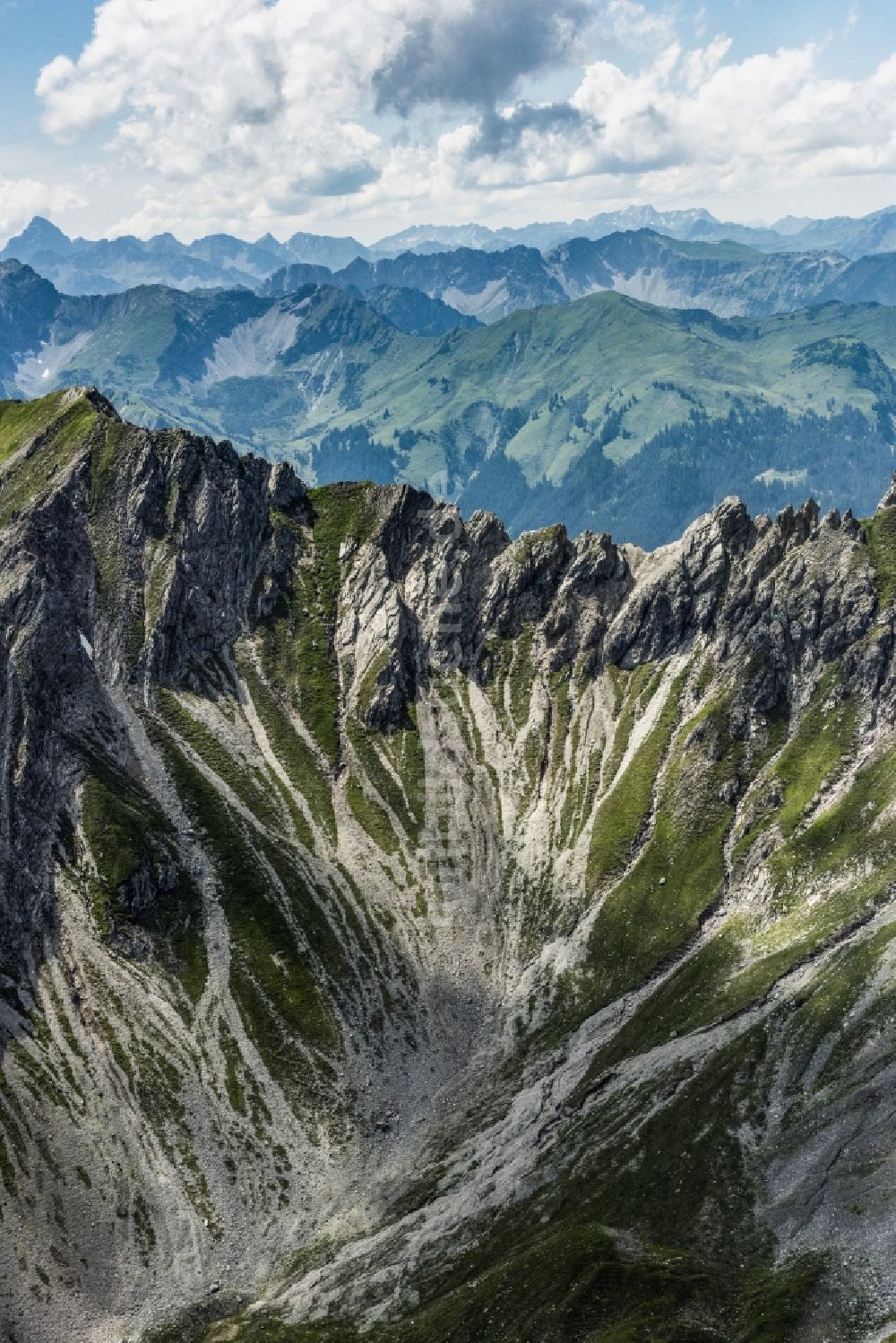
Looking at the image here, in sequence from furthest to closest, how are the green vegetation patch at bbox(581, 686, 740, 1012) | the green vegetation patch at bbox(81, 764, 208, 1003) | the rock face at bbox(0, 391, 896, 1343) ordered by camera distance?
1. the green vegetation patch at bbox(581, 686, 740, 1012)
2. the green vegetation patch at bbox(81, 764, 208, 1003)
3. the rock face at bbox(0, 391, 896, 1343)

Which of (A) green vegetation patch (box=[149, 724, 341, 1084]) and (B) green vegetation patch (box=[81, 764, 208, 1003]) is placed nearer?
(A) green vegetation patch (box=[149, 724, 341, 1084])

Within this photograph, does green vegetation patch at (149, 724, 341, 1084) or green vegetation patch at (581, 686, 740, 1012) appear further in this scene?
green vegetation patch at (581, 686, 740, 1012)

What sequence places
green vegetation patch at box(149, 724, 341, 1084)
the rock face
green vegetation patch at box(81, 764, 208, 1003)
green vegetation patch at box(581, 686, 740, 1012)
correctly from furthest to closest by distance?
green vegetation patch at box(581, 686, 740, 1012) → green vegetation patch at box(81, 764, 208, 1003) → green vegetation patch at box(149, 724, 341, 1084) → the rock face

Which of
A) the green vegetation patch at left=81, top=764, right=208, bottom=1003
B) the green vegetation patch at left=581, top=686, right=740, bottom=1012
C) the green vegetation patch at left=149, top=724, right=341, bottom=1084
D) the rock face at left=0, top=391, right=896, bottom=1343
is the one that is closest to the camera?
the rock face at left=0, top=391, right=896, bottom=1343

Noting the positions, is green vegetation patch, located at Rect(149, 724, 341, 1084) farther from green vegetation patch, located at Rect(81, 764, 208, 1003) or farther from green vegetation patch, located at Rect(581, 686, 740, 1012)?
green vegetation patch, located at Rect(581, 686, 740, 1012)

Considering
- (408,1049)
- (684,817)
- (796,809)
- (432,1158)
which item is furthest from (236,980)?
(796,809)

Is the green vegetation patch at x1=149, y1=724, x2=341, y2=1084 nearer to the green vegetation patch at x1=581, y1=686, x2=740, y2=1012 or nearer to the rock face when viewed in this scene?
the rock face

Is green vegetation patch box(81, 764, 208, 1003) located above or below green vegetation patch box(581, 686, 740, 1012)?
above

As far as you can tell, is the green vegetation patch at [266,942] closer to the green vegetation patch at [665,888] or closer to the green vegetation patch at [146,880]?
the green vegetation patch at [146,880]

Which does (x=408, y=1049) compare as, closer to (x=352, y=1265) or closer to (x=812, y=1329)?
(x=352, y=1265)

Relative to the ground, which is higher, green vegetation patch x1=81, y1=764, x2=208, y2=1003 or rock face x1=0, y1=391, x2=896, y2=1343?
green vegetation patch x1=81, y1=764, x2=208, y2=1003

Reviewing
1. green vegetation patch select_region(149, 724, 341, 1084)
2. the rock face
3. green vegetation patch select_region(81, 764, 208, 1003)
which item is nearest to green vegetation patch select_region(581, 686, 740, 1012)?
the rock face
